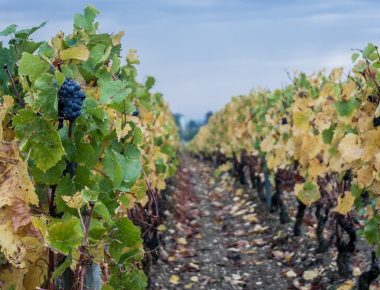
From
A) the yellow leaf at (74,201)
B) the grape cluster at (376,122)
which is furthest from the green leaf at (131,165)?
the grape cluster at (376,122)

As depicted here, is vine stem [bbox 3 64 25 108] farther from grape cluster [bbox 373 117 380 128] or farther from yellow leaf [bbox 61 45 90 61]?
grape cluster [bbox 373 117 380 128]

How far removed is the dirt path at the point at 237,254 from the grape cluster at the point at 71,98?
3885 millimetres

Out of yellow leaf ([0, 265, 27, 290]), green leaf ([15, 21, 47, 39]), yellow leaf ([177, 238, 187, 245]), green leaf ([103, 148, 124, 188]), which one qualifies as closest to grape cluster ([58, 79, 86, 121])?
green leaf ([103, 148, 124, 188])

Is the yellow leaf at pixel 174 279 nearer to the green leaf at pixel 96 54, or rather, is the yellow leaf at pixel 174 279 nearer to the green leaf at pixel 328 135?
the green leaf at pixel 328 135

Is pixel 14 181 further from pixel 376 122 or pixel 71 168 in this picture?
pixel 376 122

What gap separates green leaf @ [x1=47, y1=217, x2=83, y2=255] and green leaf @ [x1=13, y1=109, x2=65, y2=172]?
0.32 metres

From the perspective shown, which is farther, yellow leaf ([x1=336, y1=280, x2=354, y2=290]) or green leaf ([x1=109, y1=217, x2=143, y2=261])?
yellow leaf ([x1=336, y1=280, x2=354, y2=290])

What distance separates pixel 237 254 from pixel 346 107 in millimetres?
3745

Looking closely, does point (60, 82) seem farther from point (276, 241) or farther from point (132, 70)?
point (276, 241)

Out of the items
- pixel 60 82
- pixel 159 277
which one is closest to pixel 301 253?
pixel 159 277

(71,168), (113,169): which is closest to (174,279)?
(113,169)

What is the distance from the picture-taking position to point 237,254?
24.3 feet

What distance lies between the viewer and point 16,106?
2.68m

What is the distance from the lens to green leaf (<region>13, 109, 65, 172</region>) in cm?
221
